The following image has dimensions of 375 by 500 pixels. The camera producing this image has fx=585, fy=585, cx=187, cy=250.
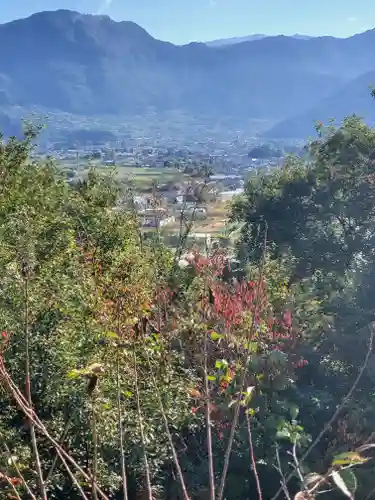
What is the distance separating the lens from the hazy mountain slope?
447 ft

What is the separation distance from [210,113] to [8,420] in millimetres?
193344

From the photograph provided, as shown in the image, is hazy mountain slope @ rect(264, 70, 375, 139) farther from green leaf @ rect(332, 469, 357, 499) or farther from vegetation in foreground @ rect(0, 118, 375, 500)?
green leaf @ rect(332, 469, 357, 499)

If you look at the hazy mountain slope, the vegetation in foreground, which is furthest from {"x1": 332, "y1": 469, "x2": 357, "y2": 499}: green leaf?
the hazy mountain slope

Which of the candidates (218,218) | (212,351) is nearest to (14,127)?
(218,218)

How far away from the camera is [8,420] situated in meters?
5.02

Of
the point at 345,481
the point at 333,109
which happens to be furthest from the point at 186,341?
the point at 333,109

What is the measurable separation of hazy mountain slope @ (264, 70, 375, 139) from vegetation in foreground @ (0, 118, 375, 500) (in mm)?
122152

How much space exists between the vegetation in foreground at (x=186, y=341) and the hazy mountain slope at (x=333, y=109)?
12215 centimetres

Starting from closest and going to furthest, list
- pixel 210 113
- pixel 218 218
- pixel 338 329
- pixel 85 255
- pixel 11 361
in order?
pixel 11 361, pixel 85 255, pixel 338 329, pixel 218 218, pixel 210 113

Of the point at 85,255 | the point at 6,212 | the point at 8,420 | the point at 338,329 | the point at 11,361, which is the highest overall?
the point at 6,212

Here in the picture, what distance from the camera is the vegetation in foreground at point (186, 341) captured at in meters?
3.30

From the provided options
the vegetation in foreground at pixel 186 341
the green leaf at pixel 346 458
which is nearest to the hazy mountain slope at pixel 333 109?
the vegetation in foreground at pixel 186 341

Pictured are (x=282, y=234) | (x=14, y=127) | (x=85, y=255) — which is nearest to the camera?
(x=85, y=255)

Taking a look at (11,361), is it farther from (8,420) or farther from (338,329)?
(338,329)
